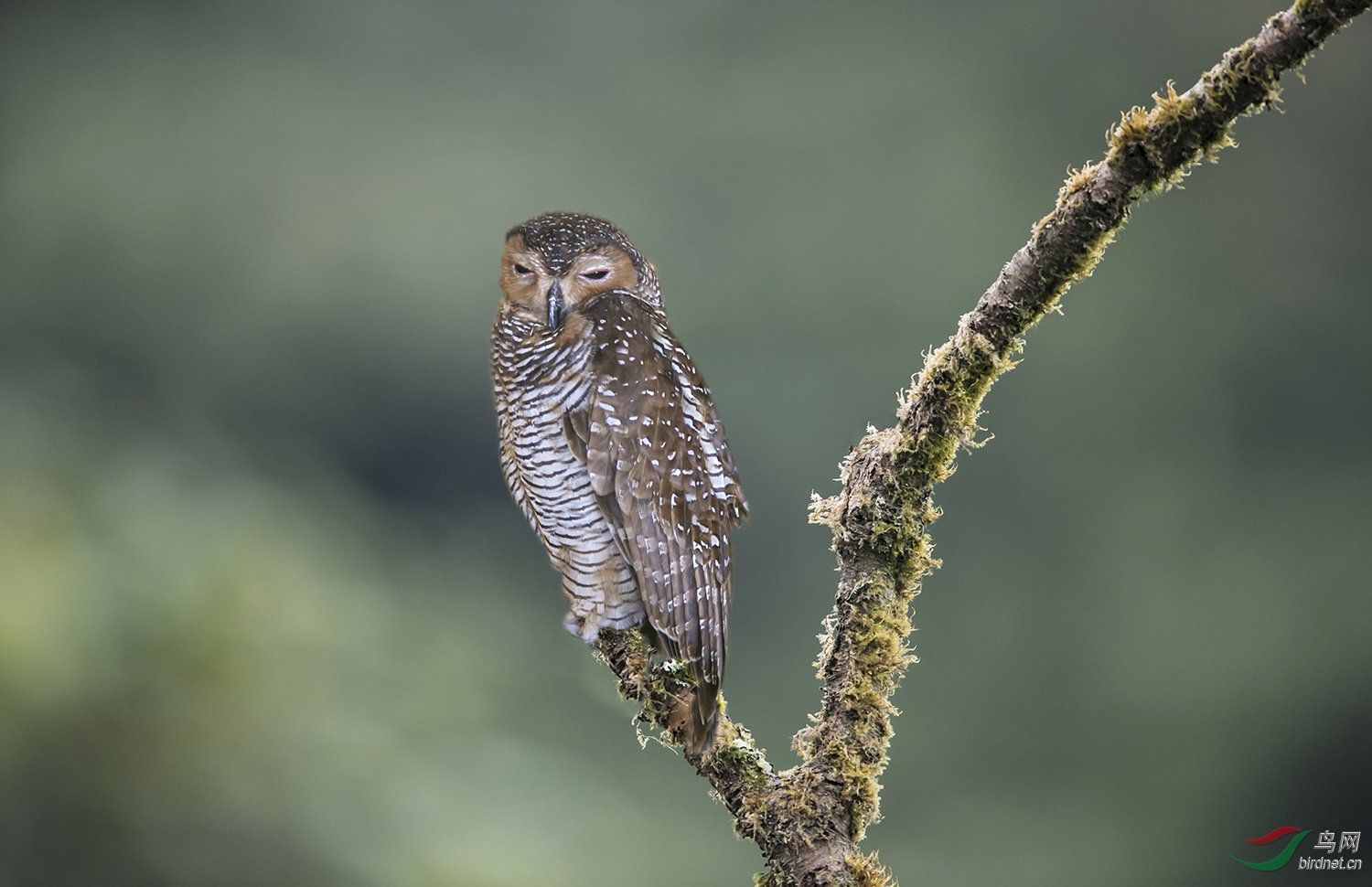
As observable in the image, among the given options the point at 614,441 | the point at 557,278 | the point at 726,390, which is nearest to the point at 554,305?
the point at 557,278

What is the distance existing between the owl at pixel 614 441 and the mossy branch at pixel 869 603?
0.45 feet

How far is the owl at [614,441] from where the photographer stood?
1.87 meters

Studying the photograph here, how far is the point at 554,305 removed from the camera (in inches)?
73.0

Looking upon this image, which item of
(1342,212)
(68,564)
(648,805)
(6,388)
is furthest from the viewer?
(648,805)

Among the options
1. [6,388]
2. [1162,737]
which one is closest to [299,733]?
[6,388]

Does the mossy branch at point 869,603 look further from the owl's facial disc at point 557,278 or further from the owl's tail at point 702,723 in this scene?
the owl's facial disc at point 557,278

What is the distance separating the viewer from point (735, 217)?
5219mm

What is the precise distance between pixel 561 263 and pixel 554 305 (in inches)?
3.1

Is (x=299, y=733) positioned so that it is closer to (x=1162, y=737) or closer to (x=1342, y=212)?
(x=1162, y=737)

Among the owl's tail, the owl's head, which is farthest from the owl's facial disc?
the owl's tail

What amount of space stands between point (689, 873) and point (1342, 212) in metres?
4.24

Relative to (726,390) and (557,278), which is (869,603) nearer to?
(557,278)

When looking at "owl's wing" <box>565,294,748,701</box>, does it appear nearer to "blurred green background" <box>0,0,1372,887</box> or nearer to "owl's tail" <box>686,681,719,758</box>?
"owl's tail" <box>686,681,719,758</box>

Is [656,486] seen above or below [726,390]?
below
